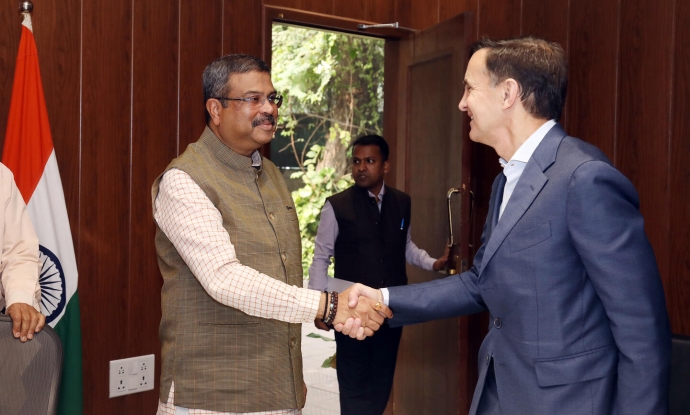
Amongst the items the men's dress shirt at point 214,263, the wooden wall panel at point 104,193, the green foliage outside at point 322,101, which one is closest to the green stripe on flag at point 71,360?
the wooden wall panel at point 104,193

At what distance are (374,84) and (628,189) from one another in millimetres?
6212

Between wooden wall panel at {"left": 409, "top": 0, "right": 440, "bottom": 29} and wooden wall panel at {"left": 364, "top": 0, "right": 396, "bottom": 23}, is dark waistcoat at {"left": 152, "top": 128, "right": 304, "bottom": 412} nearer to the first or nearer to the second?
wooden wall panel at {"left": 364, "top": 0, "right": 396, "bottom": 23}

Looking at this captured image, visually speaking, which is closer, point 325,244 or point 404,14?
point 325,244

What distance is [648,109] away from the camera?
312cm

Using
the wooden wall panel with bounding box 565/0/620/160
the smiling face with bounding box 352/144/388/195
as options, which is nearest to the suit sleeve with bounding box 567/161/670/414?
the wooden wall panel with bounding box 565/0/620/160

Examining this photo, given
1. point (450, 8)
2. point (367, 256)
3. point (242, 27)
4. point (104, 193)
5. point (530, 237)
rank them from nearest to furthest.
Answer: point (530, 237)
point (104, 193)
point (242, 27)
point (367, 256)
point (450, 8)

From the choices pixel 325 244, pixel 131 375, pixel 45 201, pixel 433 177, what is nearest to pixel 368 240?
pixel 325 244

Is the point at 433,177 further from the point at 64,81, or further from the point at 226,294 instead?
the point at 226,294

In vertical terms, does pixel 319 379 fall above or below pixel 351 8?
below

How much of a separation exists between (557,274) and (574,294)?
0.18ft

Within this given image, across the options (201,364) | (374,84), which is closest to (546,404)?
(201,364)

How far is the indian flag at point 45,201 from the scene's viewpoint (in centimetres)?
252

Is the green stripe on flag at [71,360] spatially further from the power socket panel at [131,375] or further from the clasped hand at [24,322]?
the clasped hand at [24,322]

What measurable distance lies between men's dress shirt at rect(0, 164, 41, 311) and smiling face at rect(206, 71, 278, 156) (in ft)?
2.37
